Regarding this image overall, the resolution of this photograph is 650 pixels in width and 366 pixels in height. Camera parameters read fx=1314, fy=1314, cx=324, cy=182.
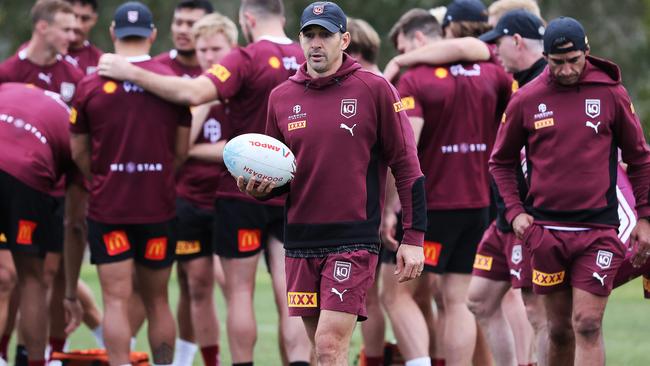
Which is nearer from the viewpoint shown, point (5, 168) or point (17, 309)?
point (5, 168)

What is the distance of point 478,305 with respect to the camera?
9.05 m

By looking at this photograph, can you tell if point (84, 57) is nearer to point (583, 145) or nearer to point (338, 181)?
point (338, 181)

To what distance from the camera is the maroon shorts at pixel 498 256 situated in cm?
868

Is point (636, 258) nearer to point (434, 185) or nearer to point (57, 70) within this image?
point (434, 185)

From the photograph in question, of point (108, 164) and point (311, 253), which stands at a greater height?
point (108, 164)

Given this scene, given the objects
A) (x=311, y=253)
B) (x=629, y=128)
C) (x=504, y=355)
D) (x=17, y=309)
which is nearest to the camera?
(x=311, y=253)

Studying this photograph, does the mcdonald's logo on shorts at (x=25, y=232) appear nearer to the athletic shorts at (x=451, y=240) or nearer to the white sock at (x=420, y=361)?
the athletic shorts at (x=451, y=240)

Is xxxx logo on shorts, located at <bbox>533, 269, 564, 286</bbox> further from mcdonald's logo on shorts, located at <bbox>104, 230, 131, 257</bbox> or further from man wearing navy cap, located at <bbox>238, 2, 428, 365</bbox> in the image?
mcdonald's logo on shorts, located at <bbox>104, 230, 131, 257</bbox>

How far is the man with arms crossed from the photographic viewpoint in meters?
9.04

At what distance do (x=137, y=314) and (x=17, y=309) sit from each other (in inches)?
38.1

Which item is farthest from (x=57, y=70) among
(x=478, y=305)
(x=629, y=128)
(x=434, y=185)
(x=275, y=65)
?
A: (x=629, y=128)

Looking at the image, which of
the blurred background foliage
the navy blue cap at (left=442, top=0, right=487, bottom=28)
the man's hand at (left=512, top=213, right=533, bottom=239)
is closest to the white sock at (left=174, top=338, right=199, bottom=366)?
the navy blue cap at (left=442, top=0, right=487, bottom=28)

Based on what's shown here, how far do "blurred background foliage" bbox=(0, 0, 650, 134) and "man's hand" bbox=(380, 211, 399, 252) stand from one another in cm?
2051

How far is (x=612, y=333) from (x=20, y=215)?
22.1 ft
